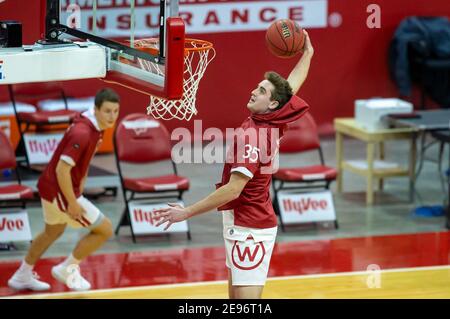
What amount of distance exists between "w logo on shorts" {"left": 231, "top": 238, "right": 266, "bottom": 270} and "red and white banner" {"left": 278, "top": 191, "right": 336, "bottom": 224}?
12.8ft

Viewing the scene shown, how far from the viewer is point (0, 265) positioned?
373 inches

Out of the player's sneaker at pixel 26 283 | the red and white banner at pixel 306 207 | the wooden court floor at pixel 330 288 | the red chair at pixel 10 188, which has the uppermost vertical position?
the red chair at pixel 10 188

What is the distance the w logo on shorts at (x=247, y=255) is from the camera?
6.86 meters

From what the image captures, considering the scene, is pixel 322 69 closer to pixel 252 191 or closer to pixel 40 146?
pixel 40 146

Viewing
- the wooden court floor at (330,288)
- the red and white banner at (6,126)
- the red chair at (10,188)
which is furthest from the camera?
the red and white banner at (6,126)

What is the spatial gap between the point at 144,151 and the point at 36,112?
1.88m

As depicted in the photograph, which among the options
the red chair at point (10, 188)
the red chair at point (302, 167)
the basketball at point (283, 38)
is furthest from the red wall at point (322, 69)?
the basketball at point (283, 38)

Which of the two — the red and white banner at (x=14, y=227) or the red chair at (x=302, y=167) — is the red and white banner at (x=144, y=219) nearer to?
the red and white banner at (x=14, y=227)

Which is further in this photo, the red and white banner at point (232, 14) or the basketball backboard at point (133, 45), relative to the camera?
the red and white banner at point (232, 14)

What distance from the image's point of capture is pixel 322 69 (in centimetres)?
1438

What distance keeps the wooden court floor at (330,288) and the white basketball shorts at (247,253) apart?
1757mm

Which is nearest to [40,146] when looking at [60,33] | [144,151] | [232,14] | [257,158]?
[144,151]

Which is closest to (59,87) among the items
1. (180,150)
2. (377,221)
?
(180,150)
